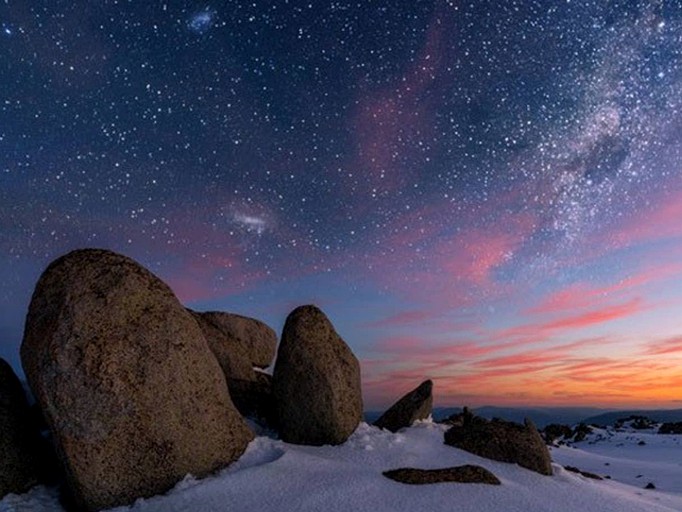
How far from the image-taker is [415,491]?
947 cm

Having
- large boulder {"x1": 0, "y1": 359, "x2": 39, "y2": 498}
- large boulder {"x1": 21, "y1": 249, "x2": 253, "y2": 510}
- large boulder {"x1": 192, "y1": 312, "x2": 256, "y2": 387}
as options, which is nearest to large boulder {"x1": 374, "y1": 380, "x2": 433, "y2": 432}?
large boulder {"x1": 21, "y1": 249, "x2": 253, "y2": 510}

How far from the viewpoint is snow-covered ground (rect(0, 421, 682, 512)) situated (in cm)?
→ 888

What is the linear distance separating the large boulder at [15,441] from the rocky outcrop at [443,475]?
660cm

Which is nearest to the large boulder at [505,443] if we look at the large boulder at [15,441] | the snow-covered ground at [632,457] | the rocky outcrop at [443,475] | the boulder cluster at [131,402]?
the boulder cluster at [131,402]

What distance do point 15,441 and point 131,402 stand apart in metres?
2.97

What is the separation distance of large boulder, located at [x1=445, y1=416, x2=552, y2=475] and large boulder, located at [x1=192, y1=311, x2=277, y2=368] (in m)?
7.89

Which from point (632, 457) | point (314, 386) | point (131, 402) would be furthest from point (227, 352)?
point (632, 457)

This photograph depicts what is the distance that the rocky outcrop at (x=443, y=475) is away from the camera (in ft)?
32.8

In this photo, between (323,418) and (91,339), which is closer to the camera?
(91,339)

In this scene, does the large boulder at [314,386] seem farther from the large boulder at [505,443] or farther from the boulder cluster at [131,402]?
the large boulder at [505,443]

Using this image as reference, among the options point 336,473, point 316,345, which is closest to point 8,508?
point 336,473

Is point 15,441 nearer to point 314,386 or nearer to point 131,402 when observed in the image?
point 131,402

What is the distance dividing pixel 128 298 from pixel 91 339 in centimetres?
103

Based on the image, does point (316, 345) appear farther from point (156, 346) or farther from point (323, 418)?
point (156, 346)
